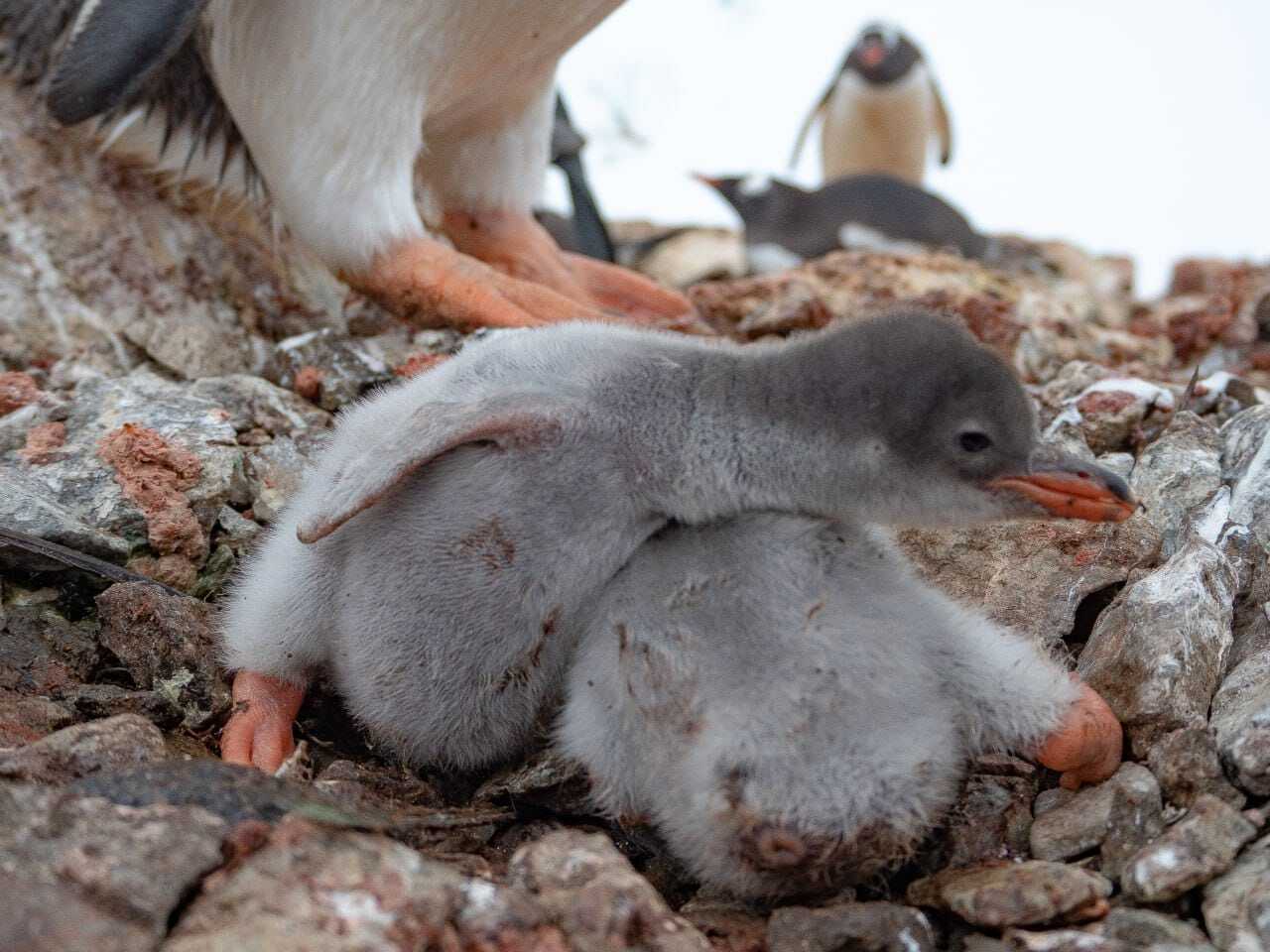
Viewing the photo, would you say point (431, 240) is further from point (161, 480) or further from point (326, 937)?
point (326, 937)

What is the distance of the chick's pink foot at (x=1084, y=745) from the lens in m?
1.73

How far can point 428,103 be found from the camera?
316 cm

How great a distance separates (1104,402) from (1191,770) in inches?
44.5

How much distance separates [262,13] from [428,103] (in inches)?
15.5

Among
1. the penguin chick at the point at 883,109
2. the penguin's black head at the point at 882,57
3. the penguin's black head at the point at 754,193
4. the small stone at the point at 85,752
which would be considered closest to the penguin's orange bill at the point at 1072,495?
the small stone at the point at 85,752

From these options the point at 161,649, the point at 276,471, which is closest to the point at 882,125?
the point at 276,471

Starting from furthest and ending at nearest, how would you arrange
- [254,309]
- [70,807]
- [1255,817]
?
[254,309] < [1255,817] < [70,807]

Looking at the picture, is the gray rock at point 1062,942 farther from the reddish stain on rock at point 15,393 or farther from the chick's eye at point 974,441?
the reddish stain on rock at point 15,393

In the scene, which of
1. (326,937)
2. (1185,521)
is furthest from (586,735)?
(1185,521)

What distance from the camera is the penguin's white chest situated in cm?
945

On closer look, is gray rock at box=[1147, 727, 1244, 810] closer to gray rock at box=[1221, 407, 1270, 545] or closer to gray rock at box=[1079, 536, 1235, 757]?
gray rock at box=[1079, 536, 1235, 757]

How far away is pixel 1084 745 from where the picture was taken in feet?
5.69

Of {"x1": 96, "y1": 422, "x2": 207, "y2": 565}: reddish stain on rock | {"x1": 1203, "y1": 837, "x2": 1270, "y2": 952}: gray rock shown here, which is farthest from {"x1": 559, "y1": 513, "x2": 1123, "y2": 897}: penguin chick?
{"x1": 96, "y1": 422, "x2": 207, "y2": 565}: reddish stain on rock

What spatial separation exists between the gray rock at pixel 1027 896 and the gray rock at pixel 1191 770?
180 mm
